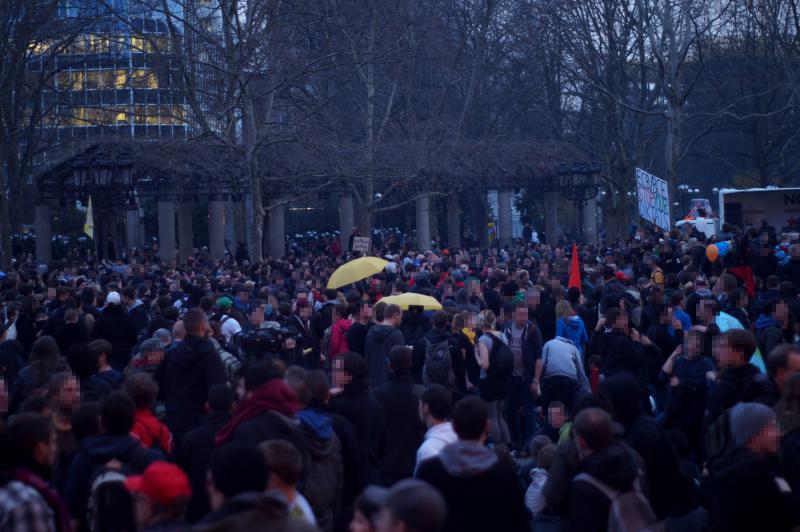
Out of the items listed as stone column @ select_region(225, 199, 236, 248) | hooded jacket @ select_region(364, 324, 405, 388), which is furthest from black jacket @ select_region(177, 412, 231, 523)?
stone column @ select_region(225, 199, 236, 248)

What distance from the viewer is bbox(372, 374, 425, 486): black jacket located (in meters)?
7.86

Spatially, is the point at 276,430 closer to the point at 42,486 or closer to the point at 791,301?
the point at 42,486

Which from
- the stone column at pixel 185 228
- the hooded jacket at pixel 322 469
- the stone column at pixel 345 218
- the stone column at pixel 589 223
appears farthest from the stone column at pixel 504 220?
the hooded jacket at pixel 322 469

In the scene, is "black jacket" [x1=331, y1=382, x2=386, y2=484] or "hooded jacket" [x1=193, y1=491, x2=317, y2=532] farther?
"black jacket" [x1=331, y1=382, x2=386, y2=484]

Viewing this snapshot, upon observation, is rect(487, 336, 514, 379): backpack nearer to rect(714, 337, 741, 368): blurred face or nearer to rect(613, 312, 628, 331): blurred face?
rect(613, 312, 628, 331): blurred face

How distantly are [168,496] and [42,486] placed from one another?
2.73 feet

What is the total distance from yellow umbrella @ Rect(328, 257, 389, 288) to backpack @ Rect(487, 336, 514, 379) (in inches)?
215

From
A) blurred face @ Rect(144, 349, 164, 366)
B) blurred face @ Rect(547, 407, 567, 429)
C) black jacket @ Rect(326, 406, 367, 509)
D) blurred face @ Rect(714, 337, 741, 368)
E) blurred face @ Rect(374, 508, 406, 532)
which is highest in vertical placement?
blurred face @ Rect(714, 337, 741, 368)

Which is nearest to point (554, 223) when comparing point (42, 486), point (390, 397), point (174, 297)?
point (174, 297)

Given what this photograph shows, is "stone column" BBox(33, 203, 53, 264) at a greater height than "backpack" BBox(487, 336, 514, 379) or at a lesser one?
greater

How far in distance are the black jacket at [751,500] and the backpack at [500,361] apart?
17.1 feet

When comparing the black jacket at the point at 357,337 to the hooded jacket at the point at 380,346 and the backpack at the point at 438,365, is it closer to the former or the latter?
the hooded jacket at the point at 380,346

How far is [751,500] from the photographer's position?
18.0ft

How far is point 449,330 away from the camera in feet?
39.7
